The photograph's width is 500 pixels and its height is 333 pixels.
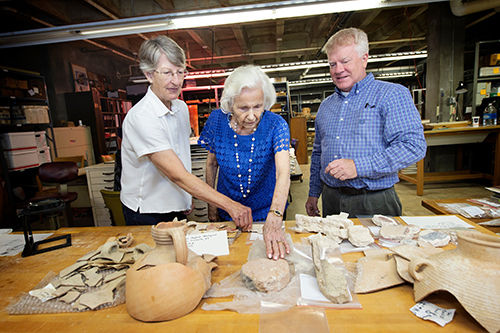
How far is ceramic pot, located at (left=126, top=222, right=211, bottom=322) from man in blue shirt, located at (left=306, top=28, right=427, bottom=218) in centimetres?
104

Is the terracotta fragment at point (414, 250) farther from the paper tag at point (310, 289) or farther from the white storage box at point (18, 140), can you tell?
the white storage box at point (18, 140)

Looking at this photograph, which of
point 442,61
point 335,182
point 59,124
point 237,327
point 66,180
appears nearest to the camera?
point 237,327

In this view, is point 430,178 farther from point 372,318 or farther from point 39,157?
point 39,157

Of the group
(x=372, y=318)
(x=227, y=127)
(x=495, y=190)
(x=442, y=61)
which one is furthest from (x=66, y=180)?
(x=442, y=61)

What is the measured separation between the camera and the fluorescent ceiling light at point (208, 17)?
2910mm

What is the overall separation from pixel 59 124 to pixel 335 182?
8.07 m

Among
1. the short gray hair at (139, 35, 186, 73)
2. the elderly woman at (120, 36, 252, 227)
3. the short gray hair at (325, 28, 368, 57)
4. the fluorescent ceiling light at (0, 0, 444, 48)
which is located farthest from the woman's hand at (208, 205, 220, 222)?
the fluorescent ceiling light at (0, 0, 444, 48)

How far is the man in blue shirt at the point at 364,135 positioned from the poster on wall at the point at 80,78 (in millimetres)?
8475

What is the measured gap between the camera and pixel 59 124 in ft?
23.5

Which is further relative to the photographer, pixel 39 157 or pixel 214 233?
pixel 39 157

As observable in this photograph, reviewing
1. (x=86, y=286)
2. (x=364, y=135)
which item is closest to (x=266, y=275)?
(x=86, y=286)

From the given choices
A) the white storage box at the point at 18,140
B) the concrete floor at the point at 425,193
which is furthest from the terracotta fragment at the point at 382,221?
the white storage box at the point at 18,140

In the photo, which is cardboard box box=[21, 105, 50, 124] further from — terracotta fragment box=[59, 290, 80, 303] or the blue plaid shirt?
the blue plaid shirt

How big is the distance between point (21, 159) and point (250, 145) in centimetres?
533
